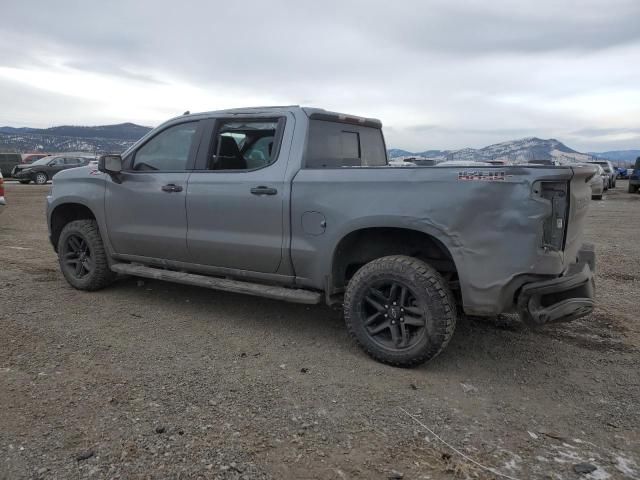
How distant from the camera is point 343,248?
4.25 metres

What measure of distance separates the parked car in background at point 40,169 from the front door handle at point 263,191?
2466 centimetres

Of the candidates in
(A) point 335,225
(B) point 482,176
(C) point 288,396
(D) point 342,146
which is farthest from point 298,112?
(C) point 288,396

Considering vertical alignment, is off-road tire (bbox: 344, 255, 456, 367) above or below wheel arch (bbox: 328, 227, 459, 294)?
below

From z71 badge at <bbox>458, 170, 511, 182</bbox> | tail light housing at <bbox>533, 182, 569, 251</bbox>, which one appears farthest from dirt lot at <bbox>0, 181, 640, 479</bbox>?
z71 badge at <bbox>458, 170, 511, 182</bbox>

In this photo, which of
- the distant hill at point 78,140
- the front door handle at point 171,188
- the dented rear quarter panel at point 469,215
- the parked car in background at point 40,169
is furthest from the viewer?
the distant hill at point 78,140

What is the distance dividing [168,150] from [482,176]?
310cm

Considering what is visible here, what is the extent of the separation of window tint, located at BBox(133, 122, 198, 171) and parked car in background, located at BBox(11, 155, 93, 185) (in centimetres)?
2331

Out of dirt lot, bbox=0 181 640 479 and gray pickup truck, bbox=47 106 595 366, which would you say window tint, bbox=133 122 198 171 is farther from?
dirt lot, bbox=0 181 640 479

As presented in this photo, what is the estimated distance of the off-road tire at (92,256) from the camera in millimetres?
5664

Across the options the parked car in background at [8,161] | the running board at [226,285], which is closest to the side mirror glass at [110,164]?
the running board at [226,285]

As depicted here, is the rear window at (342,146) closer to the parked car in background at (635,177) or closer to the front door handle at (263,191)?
the front door handle at (263,191)

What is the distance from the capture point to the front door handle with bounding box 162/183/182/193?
16.2 feet

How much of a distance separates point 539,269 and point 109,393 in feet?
9.34

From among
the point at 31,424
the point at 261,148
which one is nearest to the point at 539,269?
the point at 261,148
